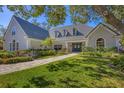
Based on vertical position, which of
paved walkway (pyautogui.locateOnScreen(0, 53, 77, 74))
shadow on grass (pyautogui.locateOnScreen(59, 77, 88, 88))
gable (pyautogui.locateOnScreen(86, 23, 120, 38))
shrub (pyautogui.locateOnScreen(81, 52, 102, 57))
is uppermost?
gable (pyautogui.locateOnScreen(86, 23, 120, 38))

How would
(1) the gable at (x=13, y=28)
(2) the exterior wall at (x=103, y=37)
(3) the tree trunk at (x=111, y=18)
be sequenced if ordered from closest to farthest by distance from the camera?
(3) the tree trunk at (x=111, y=18), (2) the exterior wall at (x=103, y=37), (1) the gable at (x=13, y=28)

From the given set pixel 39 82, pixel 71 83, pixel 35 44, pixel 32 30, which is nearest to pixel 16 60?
pixel 35 44

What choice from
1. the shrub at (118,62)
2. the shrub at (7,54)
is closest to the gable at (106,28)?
the shrub at (118,62)

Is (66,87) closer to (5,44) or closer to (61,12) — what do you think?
(61,12)

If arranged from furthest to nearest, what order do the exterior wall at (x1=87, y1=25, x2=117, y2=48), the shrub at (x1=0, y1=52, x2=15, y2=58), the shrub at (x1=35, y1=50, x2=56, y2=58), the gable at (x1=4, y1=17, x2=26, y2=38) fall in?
1. the shrub at (x1=35, y1=50, x2=56, y2=58)
2. the gable at (x1=4, y1=17, x2=26, y2=38)
3. the shrub at (x1=0, y1=52, x2=15, y2=58)
4. the exterior wall at (x1=87, y1=25, x2=117, y2=48)

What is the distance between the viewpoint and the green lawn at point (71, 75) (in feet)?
12.3

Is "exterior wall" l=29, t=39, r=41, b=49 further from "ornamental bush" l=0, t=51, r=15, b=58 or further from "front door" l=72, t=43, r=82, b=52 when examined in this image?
"front door" l=72, t=43, r=82, b=52

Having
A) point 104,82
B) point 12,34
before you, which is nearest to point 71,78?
point 104,82

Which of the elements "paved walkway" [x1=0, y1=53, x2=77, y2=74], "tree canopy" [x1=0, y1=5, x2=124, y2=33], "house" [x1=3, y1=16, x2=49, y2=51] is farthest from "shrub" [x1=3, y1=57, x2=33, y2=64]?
"tree canopy" [x1=0, y1=5, x2=124, y2=33]

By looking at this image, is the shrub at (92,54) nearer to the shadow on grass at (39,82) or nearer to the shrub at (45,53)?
Result: the shrub at (45,53)

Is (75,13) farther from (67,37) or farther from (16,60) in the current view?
(16,60)

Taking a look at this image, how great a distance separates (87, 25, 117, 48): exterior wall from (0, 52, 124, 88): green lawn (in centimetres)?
40

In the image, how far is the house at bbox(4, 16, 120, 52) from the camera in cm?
507

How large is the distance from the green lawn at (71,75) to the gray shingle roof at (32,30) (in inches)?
45.8
